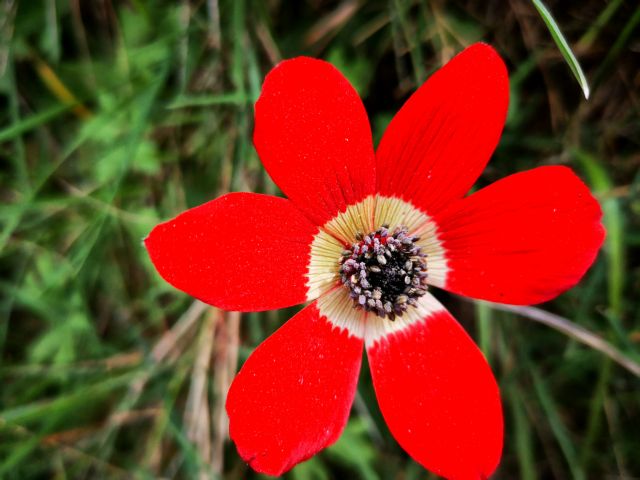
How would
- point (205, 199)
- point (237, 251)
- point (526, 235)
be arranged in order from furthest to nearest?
point (205, 199)
point (526, 235)
point (237, 251)

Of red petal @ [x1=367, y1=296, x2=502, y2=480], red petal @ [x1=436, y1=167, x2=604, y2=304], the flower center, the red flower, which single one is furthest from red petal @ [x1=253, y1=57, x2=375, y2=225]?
red petal @ [x1=367, y1=296, x2=502, y2=480]

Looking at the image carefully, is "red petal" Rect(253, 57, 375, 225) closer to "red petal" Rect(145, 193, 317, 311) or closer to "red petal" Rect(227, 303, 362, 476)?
"red petal" Rect(145, 193, 317, 311)

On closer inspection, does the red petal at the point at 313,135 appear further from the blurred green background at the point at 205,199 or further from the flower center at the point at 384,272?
the blurred green background at the point at 205,199

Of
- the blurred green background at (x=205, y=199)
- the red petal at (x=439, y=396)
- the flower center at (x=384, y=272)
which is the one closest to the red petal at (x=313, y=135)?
the flower center at (x=384, y=272)

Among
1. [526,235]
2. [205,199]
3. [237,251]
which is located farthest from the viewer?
[205,199]

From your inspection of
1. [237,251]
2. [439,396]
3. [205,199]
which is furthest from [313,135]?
[205,199]

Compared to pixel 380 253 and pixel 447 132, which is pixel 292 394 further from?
pixel 447 132
